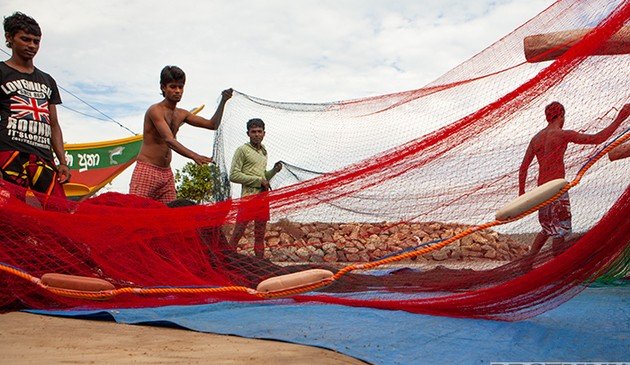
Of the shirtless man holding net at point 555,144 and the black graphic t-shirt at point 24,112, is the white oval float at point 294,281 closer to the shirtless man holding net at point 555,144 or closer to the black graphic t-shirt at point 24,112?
the shirtless man holding net at point 555,144

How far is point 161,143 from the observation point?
4945mm

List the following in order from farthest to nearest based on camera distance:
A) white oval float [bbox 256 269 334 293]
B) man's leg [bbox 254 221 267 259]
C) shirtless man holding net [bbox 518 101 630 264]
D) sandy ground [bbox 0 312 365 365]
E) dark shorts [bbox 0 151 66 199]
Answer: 1. dark shorts [bbox 0 151 66 199]
2. man's leg [bbox 254 221 267 259]
3. shirtless man holding net [bbox 518 101 630 264]
4. white oval float [bbox 256 269 334 293]
5. sandy ground [bbox 0 312 365 365]

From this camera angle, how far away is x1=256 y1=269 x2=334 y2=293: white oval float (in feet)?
8.68

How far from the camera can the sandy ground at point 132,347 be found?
2.46m

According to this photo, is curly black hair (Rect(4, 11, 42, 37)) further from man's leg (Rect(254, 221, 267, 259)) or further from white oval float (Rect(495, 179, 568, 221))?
white oval float (Rect(495, 179, 568, 221))

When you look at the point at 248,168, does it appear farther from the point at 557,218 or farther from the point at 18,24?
the point at 557,218

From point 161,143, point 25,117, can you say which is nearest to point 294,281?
point 25,117

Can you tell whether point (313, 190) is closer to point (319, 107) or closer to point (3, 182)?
point (319, 107)

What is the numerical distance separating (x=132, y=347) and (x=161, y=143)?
96.5 inches

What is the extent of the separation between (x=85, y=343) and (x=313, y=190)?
121cm

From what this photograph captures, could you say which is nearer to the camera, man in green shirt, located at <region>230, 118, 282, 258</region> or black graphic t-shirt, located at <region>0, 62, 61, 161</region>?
black graphic t-shirt, located at <region>0, 62, 61, 161</region>

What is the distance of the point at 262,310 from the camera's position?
3.71m

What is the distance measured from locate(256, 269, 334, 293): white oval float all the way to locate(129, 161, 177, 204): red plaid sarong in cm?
236

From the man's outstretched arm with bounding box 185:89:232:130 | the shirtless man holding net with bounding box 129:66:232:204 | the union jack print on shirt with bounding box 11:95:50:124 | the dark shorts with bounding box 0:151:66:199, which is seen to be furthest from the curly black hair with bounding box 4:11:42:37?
the man's outstretched arm with bounding box 185:89:232:130
